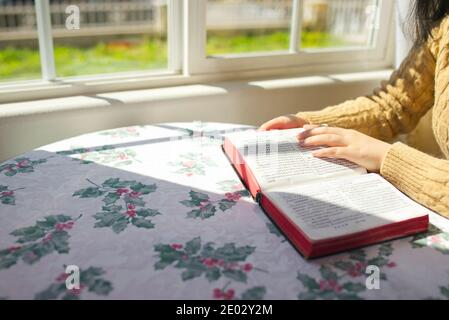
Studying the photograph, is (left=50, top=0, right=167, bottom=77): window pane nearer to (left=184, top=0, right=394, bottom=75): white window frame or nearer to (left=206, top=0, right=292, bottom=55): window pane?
(left=206, top=0, right=292, bottom=55): window pane

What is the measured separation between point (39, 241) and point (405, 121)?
0.89 m

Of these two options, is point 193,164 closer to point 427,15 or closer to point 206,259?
point 206,259

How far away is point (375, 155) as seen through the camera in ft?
2.78

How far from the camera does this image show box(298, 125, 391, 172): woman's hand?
851 millimetres

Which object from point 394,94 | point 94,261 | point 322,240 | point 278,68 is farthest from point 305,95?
point 94,261

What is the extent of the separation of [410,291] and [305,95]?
87cm

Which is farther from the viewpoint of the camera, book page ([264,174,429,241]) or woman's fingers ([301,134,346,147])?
woman's fingers ([301,134,346,147])

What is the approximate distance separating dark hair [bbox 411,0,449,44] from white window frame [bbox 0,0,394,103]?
40 centimetres

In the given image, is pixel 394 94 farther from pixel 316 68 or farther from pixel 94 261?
pixel 94 261

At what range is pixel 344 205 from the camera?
713 mm

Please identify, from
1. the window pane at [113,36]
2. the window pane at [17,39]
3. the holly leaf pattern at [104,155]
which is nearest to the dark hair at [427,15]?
the holly leaf pattern at [104,155]

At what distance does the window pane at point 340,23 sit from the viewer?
1559 millimetres

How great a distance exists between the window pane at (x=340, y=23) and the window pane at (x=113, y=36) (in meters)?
1.71

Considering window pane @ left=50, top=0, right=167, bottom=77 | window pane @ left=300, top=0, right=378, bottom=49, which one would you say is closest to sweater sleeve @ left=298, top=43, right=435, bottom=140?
window pane @ left=300, top=0, right=378, bottom=49
